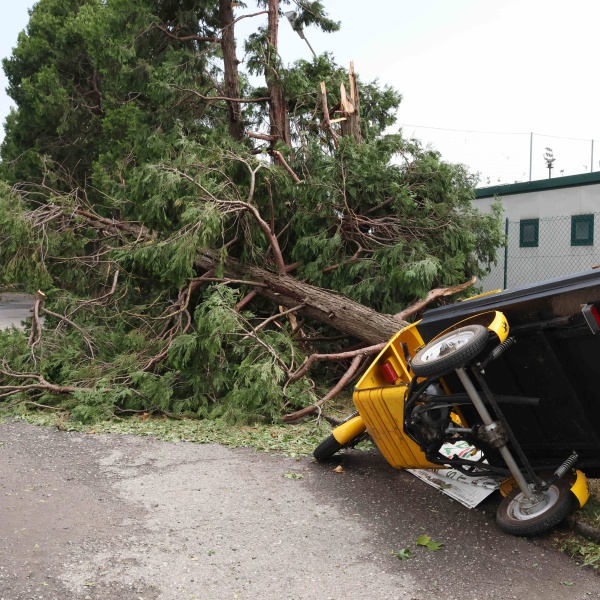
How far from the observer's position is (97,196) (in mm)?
21688

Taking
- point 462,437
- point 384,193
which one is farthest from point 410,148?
point 462,437

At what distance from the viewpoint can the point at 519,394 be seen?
4164 mm

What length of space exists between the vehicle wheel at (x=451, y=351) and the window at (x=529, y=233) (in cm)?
1062

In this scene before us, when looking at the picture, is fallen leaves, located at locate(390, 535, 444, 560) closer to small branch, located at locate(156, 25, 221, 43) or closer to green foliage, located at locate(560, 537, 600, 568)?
green foliage, located at locate(560, 537, 600, 568)

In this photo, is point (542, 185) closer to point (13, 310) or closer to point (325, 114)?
point (325, 114)

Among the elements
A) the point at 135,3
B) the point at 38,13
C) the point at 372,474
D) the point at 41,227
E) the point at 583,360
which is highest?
the point at 38,13

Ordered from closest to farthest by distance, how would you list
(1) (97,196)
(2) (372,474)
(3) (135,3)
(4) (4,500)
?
(4) (4,500) < (2) (372,474) < (3) (135,3) < (1) (97,196)

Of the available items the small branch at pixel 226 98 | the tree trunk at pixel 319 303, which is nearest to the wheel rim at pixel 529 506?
the tree trunk at pixel 319 303

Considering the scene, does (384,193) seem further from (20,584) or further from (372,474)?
(20,584)

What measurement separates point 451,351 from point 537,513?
43.8 inches

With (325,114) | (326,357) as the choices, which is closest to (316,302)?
(326,357)

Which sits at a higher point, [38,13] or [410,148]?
[38,13]

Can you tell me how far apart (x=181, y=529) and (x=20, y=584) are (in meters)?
1.04

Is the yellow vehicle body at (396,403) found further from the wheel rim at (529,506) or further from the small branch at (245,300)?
the small branch at (245,300)
